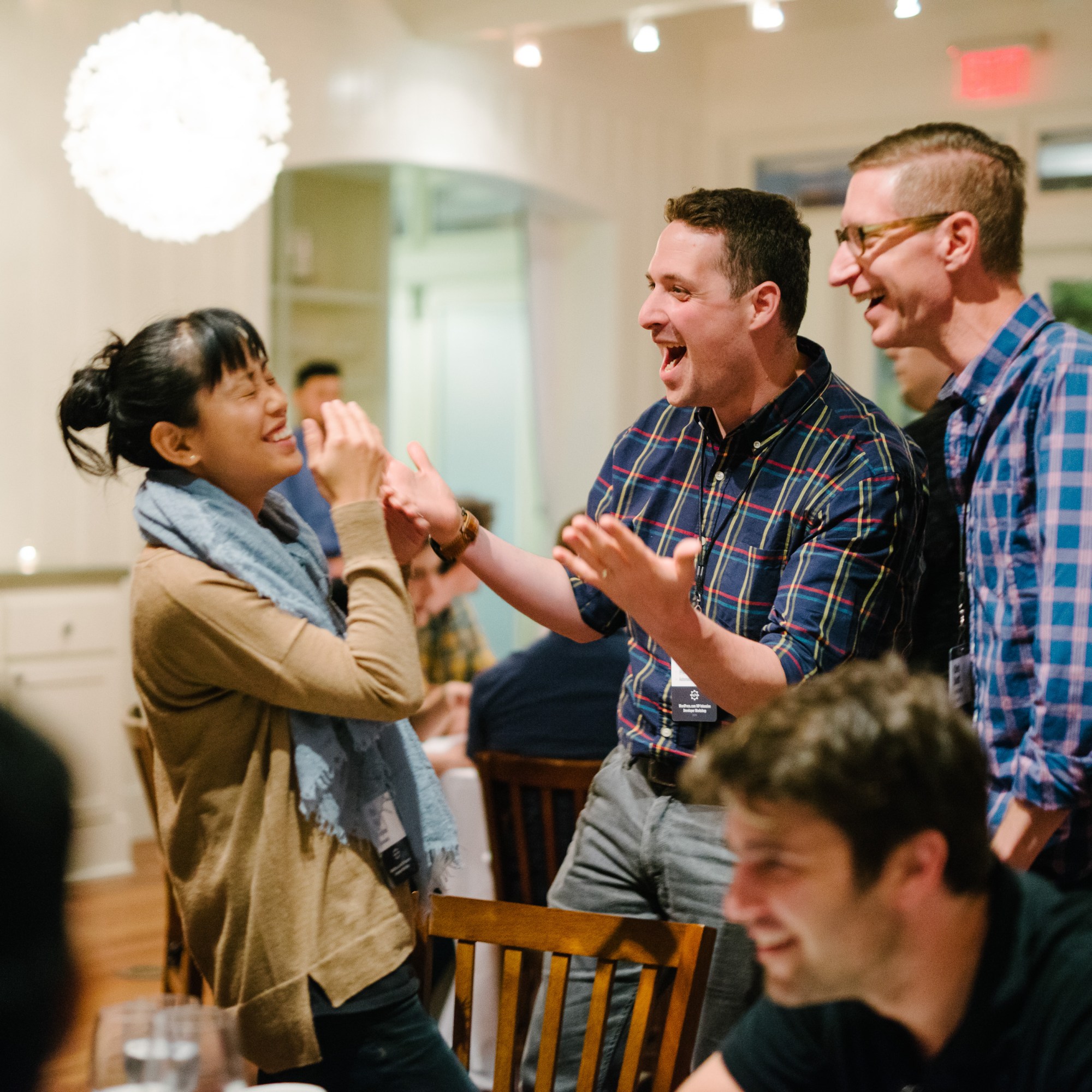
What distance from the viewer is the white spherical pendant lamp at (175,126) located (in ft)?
13.0

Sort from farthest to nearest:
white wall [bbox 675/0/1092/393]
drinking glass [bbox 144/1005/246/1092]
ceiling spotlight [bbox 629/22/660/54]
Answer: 1. white wall [bbox 675/0/1092/393]
2. ceiling spotlight [bbox 629/22/660/54]
3. drinking glass [bbox 144/1005/246/1092]

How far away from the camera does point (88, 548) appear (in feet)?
17.0

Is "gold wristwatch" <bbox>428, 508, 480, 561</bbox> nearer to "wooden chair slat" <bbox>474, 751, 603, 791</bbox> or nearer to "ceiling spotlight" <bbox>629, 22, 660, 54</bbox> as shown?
"wooden chair slat" <bbox>474, 751, 603, 791</bbox>

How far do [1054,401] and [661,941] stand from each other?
0.76m

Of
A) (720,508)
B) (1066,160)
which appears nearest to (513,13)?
(1066,160)

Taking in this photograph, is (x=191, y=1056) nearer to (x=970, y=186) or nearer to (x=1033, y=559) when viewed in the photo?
(x=1033, y=559)

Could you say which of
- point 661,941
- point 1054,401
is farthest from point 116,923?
point 1054,401

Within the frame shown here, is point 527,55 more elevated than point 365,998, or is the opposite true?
point 527,55

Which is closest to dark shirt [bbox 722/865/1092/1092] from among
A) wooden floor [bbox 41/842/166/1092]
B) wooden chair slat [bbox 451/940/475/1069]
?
wooden chair slat [bbox 451/940/475/1069]

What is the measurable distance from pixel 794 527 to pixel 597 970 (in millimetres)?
622

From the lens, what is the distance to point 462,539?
6.37ft

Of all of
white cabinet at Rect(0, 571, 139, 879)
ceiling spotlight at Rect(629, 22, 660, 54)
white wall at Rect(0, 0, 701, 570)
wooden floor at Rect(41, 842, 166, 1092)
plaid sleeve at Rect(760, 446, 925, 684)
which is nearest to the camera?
plaid sleeve at Rect(760, 446, 925, 684)

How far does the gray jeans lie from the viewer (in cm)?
173

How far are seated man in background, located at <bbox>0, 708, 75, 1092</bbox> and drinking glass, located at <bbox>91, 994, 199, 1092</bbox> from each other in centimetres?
11
